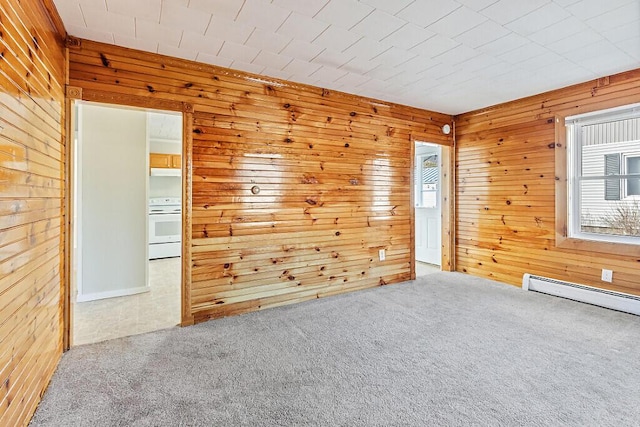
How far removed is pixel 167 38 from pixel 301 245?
2205mm

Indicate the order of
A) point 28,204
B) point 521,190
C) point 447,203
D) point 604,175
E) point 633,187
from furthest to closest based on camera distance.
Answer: point 447,203 < point 521,190 < point 604,175 < point 633,187 < point 28,204

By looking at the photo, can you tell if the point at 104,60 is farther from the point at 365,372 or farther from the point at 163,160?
the point at 163,160

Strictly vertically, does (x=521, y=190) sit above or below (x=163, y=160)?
below

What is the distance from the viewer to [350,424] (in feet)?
5.30

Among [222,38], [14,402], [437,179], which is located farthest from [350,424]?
[437,179]

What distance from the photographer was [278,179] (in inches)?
132

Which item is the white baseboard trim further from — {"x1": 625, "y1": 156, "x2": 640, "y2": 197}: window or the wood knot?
{"x1": 625, "y1": 156, "x2": 640, "y2": 197}: window

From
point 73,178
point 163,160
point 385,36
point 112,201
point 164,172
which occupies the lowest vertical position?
point 112,201

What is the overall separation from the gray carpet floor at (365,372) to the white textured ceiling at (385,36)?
2.33 metres

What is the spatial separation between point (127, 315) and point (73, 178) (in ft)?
4.81

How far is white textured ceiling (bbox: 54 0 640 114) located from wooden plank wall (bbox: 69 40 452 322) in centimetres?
25

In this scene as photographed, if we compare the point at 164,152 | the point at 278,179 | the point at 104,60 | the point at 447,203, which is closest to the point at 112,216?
the point at 104,60

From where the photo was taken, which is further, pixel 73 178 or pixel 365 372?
A: pixel 73 178

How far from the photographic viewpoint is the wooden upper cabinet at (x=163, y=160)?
246 inches
